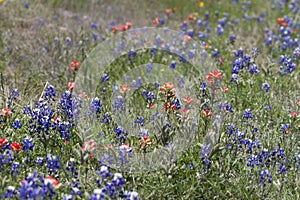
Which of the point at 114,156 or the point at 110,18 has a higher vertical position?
the point at 110,18

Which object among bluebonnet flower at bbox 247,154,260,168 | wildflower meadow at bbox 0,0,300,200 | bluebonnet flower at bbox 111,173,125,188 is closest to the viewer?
bluebonnet flower at bbox 111,173,125,188

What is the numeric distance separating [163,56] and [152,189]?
3.07 meters

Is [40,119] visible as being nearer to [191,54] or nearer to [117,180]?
[117,180]

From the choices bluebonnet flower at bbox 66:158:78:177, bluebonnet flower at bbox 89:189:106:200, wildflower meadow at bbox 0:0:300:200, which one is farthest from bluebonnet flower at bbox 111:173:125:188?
bluebonnet flower at bbox 66:158:78:177

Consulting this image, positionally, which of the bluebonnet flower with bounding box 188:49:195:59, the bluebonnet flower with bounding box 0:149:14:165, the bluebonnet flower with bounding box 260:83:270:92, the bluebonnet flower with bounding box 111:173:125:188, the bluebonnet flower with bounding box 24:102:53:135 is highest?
the bluebonnet flower with bounding box 188:49:195:59

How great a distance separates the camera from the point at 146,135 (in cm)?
376

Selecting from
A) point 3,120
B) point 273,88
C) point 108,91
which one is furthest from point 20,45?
point 273,88

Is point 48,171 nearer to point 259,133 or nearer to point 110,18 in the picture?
point 259,133

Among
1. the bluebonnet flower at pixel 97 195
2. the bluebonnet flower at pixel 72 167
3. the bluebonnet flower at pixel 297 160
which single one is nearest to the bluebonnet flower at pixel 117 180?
the bluebonnet flower at pixel 97 195

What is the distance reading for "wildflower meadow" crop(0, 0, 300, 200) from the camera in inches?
128

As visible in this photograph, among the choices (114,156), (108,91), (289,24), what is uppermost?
(289,24)

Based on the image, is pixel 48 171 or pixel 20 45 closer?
pixel 48 171

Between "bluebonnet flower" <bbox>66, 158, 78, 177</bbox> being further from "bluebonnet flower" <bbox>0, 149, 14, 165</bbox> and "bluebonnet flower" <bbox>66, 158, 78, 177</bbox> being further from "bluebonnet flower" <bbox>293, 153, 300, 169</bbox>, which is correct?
"bluebonnet flower" <bbox>293, 153, 300, 169</bbox>

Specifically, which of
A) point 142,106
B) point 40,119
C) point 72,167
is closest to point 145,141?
point 72,167
